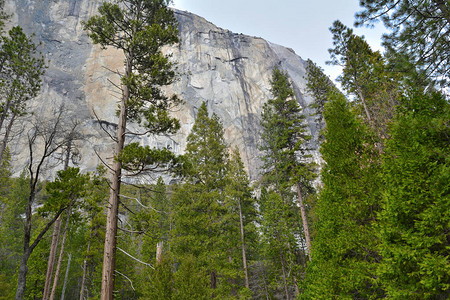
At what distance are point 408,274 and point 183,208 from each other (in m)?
11.2

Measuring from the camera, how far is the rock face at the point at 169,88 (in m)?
55.5

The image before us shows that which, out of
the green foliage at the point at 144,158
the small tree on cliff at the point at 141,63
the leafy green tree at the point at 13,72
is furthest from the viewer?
the leafy green tree at the point at 13,72

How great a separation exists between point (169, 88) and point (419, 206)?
62.3m

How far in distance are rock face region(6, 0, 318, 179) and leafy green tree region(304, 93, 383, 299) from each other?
4635cm

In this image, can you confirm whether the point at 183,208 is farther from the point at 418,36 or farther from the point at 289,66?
the point at 289,66

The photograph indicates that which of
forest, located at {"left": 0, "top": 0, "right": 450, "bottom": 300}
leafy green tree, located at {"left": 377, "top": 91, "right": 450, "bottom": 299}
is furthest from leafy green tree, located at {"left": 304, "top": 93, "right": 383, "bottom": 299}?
leafy green tree, located at {"left": 377, "top": 91, "right": 450, "bottom": 299}

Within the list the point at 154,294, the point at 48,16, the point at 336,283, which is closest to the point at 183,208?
the point at 154,294

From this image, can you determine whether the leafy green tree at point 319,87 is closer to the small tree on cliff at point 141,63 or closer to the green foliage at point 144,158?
the small tree on cliff at point 141,63

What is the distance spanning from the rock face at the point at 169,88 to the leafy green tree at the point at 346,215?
4635 centimetres

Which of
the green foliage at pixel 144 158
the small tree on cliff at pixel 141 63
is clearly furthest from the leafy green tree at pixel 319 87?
the green foliage at pixel 144 158

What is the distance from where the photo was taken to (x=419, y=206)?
16.5 ft

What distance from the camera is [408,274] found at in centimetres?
486

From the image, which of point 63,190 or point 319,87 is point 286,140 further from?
point 63,190

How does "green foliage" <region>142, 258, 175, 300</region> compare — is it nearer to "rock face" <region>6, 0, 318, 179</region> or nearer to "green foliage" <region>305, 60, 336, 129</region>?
"green foliage" <region>305, 60, 336, 129</region>
